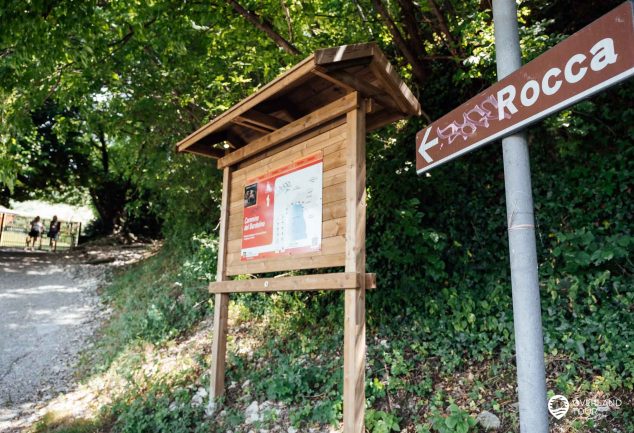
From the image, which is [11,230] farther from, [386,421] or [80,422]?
[386,421]

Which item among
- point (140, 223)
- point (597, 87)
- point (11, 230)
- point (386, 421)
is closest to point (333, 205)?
point (386, 421)

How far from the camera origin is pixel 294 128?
417 cm

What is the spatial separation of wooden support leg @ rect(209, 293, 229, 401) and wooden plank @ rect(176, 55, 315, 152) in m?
1.84

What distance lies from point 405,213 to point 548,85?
2828mm

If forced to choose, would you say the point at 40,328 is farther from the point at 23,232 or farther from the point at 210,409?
the point at 23,232

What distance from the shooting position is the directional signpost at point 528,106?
175cm

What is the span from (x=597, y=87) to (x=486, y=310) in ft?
9.86

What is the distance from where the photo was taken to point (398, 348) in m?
4.48

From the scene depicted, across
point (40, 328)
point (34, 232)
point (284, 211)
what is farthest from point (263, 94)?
point (34, 232)

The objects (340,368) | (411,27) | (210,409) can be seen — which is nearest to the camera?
(340,368)

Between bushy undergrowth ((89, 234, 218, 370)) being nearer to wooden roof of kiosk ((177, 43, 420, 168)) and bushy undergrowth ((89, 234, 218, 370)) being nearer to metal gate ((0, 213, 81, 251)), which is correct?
wooden roof of kiosk ((177, 43, 420, 168))

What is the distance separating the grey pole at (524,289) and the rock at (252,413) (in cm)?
284

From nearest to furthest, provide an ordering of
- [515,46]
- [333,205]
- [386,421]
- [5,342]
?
1. [515,46]
2. [386,421]
3. [333,205]
4. [5,342]

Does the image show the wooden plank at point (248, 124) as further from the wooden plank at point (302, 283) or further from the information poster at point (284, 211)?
the wooden plank at point (302, 283)
